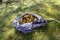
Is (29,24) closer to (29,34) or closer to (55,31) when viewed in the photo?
(29,34)

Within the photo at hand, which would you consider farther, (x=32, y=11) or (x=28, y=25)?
(x=32, y=11)

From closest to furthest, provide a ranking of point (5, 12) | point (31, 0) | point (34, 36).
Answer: point (34, 36), point (5, 12), point (31, 0)

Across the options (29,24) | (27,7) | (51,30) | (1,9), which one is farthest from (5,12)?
(51,30)

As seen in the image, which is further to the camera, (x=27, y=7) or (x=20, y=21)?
(x=27, y=7)

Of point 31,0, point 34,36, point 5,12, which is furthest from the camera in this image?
point 31,0

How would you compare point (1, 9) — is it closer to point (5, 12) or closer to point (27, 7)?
point (5, 12)

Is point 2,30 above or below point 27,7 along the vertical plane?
below
